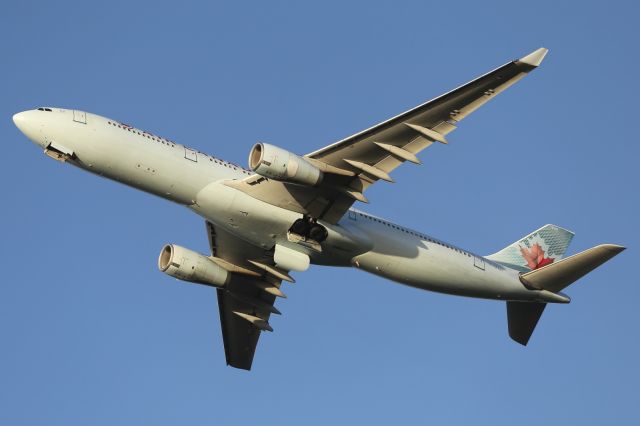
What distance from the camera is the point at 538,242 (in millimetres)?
54594

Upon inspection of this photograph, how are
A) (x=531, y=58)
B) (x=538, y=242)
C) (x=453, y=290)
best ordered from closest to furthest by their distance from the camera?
(x=531, y=58)
(x=453, y=290)
(x=538, y=242)

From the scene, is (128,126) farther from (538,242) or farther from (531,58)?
(538,242)

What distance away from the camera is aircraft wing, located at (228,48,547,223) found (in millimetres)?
40750

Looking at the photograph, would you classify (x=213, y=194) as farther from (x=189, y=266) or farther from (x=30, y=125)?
(x=30, y=125)

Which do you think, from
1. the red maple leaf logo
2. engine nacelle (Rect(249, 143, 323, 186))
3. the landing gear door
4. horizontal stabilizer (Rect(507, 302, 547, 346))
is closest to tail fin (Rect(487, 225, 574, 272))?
the red maple leaf logo

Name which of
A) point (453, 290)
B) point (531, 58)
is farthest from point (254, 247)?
point (531, 58)

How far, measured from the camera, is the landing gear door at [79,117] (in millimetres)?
43562

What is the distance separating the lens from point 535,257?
53.8m

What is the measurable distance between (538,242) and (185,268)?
63.9ft

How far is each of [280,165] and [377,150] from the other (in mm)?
4439

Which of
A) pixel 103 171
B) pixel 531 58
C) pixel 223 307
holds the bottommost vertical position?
pixel 223 307

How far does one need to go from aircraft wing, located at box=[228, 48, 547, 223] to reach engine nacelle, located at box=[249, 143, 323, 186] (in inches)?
41.1

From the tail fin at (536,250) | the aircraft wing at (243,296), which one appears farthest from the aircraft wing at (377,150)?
the tail fin at (536,250)

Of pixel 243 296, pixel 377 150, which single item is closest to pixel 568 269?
pixel 377 150
